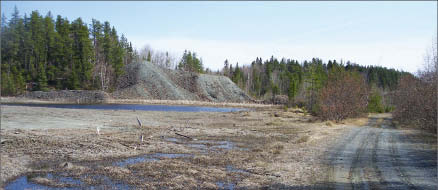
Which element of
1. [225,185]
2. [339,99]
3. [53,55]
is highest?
[53,55]

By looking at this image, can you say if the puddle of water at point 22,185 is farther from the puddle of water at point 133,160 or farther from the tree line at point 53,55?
the tree line at point 53,55

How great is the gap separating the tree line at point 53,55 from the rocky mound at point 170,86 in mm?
4716

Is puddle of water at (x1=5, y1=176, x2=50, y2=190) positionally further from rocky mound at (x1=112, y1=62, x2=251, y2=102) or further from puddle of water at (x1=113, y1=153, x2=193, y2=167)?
rocky mound at (x1=112, y1=62, x2=251, y2=102)

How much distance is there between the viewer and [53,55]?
7362cm

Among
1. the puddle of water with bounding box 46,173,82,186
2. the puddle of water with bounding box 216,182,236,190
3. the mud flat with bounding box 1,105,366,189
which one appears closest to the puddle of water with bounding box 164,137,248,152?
the mud flat with bounding box 1,105,366,189

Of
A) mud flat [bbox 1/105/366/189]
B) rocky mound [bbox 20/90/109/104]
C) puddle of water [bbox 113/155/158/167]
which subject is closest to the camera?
mud flat [bbox 1/105/366/189]

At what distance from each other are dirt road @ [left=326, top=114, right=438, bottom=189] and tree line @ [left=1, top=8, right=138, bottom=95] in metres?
64.6

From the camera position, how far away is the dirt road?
10.5 m

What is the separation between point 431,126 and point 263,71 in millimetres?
113424

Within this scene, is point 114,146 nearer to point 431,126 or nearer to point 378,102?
point 431,126

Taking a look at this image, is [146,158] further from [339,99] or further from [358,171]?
[339,99]

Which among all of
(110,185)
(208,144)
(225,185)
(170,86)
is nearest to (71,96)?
(170,86)

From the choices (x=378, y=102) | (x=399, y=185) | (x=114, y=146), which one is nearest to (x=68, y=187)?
(x=114, y=146)

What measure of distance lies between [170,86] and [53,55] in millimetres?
26717
